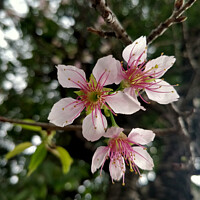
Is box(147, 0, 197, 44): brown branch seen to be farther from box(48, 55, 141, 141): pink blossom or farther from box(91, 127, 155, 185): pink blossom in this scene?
box(91, 127, 155, 185): pink blossom

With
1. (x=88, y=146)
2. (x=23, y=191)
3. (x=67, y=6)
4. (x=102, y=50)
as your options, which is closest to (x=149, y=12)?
(x=102, y=50)

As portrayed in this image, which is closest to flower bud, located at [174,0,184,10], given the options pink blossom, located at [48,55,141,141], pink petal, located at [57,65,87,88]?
pink blossom, located at [48,55,141,141]

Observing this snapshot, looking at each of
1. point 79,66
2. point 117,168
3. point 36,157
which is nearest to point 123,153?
point 117,168

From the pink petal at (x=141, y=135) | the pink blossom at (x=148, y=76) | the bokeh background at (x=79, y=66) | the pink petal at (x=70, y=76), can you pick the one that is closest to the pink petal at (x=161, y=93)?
the pink blossom at (x=148, y=76)

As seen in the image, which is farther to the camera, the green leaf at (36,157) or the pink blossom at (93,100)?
the green leaf at (36,157)

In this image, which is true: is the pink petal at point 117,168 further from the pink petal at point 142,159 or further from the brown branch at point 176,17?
the brown branch at point 176,17

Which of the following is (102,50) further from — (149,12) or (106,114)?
(106,114)

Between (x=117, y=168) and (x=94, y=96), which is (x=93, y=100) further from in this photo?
(x=117, y=168)
